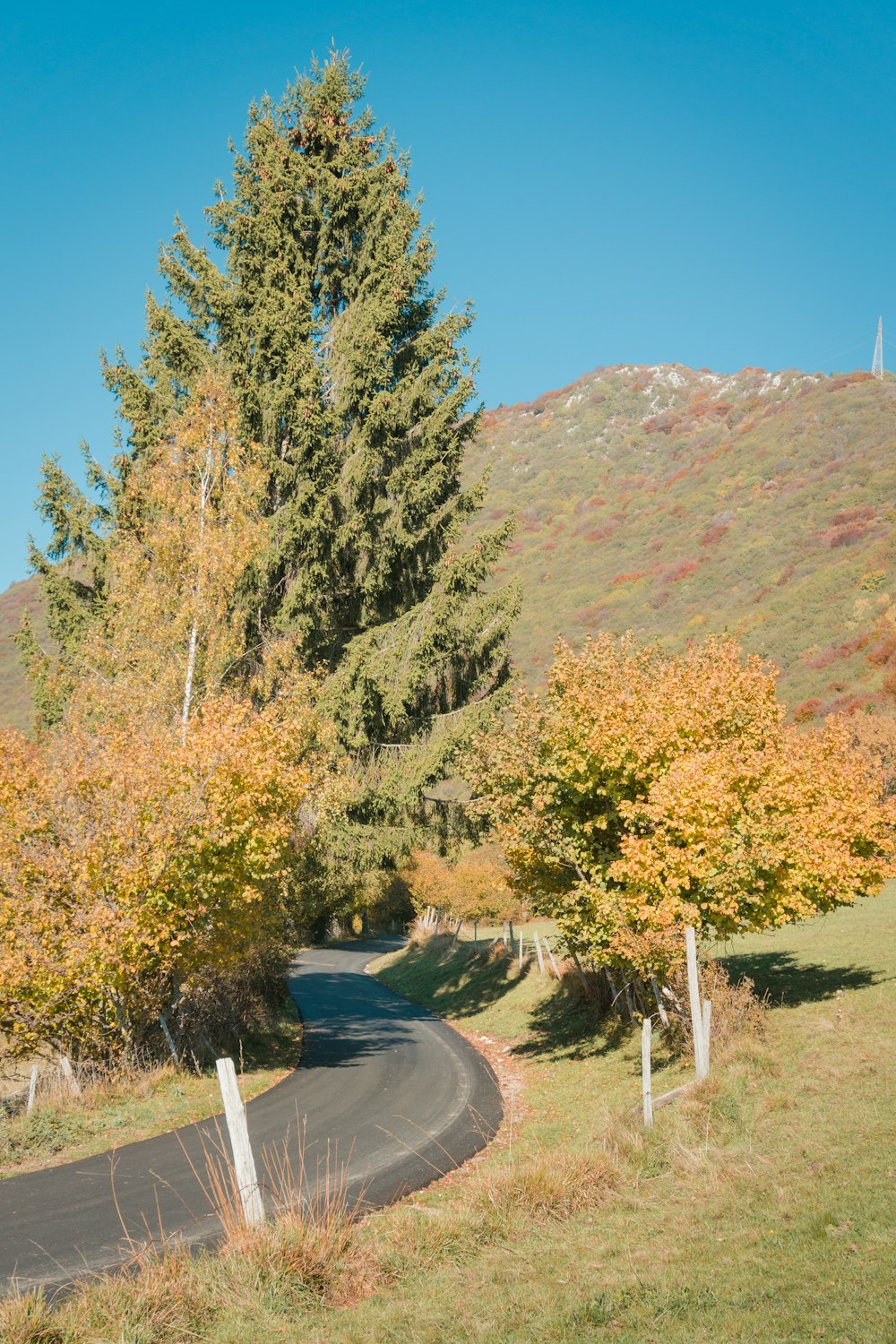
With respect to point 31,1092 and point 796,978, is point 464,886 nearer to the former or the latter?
point 796,978

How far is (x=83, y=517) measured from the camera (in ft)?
67.1

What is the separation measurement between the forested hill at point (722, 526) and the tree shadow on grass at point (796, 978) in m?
6.91

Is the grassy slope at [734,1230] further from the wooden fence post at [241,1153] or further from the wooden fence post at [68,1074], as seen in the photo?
the wooden fence post at [68,1074]

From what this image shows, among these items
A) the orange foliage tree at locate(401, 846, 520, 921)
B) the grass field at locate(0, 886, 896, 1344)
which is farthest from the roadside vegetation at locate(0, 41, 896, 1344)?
the orange foliage tree at locate(401, 846, 520, 921)

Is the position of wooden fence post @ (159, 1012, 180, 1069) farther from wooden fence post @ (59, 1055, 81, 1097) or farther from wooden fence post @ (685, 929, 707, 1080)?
wooden fence post @ (685, 929, 707, 1080)

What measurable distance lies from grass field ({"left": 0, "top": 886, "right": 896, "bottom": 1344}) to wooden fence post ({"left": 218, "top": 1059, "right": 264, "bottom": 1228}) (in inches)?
11.6

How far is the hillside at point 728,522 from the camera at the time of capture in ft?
191

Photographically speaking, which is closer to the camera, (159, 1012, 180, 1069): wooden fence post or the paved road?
the paved road

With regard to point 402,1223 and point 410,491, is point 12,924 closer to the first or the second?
point 402,1223

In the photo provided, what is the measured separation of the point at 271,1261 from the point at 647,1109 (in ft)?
16.2

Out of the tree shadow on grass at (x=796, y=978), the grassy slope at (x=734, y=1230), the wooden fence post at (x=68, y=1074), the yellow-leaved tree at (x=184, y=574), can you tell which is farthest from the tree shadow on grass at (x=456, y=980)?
the yellow-leaved tree at (x=184, y=574)

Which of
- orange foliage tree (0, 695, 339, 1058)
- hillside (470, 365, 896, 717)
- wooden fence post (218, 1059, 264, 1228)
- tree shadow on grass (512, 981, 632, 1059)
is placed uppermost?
hillside (470, 365, 896, 717)

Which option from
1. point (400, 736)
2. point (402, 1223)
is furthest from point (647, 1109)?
point (400, 736)

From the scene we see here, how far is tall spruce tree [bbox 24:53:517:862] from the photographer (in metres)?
19.3
